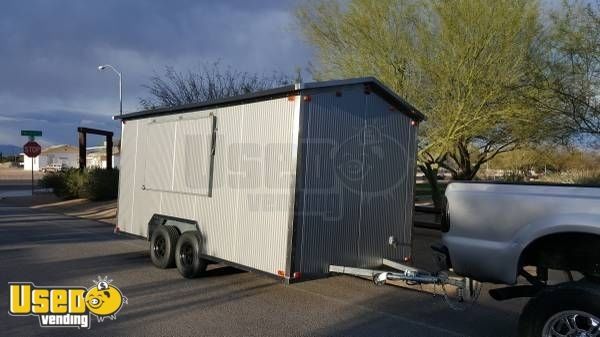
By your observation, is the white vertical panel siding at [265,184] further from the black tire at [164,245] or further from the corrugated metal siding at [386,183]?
the black tire at [164,245]

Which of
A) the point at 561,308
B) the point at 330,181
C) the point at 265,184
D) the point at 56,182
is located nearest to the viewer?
the point at 561,308

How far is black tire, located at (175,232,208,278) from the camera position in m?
8.04

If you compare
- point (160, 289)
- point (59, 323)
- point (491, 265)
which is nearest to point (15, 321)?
point (59, 323)

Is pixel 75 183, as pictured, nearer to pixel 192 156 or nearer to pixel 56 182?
pixel 56 182

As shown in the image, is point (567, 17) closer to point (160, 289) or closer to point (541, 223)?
point (541, 223)

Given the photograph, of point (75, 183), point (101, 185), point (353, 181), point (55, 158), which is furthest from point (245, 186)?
point (55, 158)

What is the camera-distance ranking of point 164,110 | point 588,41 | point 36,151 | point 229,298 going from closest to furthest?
point 229,298, point 164,110, point 588,41, point 36,151

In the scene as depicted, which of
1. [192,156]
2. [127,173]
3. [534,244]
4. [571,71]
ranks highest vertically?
[571,71]

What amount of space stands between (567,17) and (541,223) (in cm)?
Answer: 929

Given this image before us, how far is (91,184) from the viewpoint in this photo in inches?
914

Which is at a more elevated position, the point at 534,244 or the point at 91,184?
the point at 534,244

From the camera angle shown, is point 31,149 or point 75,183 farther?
point 31,149

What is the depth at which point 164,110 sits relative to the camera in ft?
30.0

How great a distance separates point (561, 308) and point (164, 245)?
6222 millimetres
